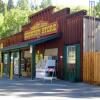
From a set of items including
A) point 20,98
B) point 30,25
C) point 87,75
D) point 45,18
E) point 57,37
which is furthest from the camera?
point 30,25

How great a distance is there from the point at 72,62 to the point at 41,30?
677cm

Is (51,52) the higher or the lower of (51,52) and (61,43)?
the lower

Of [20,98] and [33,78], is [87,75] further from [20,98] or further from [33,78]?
[20,98]

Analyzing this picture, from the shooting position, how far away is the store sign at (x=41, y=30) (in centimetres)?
3091

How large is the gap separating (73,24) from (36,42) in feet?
11.9

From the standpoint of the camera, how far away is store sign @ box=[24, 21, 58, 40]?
101 feet

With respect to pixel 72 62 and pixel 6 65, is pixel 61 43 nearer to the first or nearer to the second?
pixel 72 62

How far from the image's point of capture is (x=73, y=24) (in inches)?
1093

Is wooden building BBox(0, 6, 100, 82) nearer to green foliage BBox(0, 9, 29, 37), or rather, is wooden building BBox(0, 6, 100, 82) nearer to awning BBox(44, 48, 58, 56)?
awning BBox(44, 48, 58, 56)

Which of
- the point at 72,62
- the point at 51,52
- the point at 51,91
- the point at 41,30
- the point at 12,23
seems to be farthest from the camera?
the point at 12,23

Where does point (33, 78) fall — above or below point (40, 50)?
Result: below

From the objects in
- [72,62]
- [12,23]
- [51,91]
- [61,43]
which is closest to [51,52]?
[61,43]

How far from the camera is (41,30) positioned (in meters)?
33.4

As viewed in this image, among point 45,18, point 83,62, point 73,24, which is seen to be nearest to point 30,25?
point 45,18
